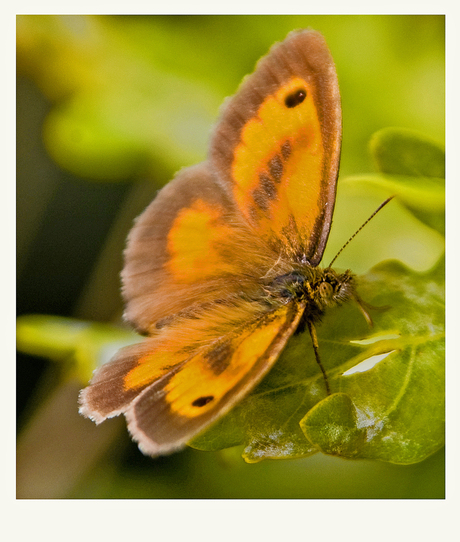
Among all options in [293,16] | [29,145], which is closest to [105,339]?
[29,145]

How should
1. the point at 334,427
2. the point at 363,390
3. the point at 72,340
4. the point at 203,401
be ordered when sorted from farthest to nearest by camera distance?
the point at 72,340 → the point at 363,390 → the point at 334,427 → the point at 203,401

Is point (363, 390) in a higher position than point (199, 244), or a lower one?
lower

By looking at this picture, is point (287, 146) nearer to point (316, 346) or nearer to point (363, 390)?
point (316, 346)

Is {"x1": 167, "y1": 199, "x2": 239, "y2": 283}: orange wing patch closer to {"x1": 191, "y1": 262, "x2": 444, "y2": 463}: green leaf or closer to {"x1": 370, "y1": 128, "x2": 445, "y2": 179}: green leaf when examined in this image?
{"x1": 191, "y1": 262, "x2": 444, "y2": 463}: green leaf

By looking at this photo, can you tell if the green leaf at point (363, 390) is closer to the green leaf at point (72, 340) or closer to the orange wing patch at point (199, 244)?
the orange wing patch at point (199, 244)

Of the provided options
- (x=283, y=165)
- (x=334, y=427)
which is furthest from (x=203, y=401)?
(x=283, y=165)

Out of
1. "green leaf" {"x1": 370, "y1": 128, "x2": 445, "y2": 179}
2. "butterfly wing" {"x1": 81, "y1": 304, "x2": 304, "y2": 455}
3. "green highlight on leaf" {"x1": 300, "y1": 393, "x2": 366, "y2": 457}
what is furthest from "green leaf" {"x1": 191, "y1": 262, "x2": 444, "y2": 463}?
"green leaf" {"x1": 370, "y1": 128, "x2": 445, "y2": 179}

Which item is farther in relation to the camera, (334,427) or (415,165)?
(415,165)
